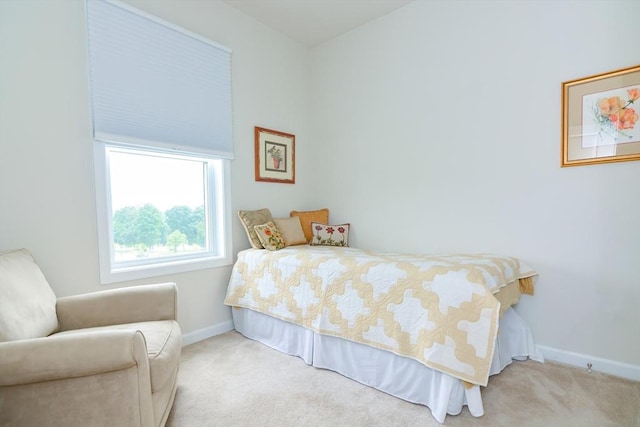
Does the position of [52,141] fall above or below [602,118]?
below

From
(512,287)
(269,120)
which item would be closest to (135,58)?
(269,120)

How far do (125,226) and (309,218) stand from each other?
5.47ft

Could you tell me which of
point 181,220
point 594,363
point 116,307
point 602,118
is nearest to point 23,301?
point 116,307

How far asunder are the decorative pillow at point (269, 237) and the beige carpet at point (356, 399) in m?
0.93

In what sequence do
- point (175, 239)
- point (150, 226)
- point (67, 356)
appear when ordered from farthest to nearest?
point (175, 239) → point (150, 226) → point (67, 356)

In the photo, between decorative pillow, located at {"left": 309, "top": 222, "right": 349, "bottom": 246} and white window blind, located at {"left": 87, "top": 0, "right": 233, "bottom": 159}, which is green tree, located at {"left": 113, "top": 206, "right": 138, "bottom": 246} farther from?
decorative pillow, located at {"left": 309, "top": 222, "right": 349, "bottom": 246}

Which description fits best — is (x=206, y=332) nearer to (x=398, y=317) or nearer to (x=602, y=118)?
(x=398, y=317)

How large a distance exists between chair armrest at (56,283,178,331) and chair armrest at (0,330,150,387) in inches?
24.5

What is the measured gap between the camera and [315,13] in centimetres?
294

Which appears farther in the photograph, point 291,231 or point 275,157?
point 275,157

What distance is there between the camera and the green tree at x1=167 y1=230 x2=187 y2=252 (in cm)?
258

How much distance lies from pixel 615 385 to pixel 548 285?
64 cm

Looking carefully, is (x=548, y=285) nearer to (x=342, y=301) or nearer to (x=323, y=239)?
(x=342, y=301)

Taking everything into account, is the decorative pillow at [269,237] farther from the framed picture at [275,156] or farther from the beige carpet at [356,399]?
the beige carpet at [356,399]
